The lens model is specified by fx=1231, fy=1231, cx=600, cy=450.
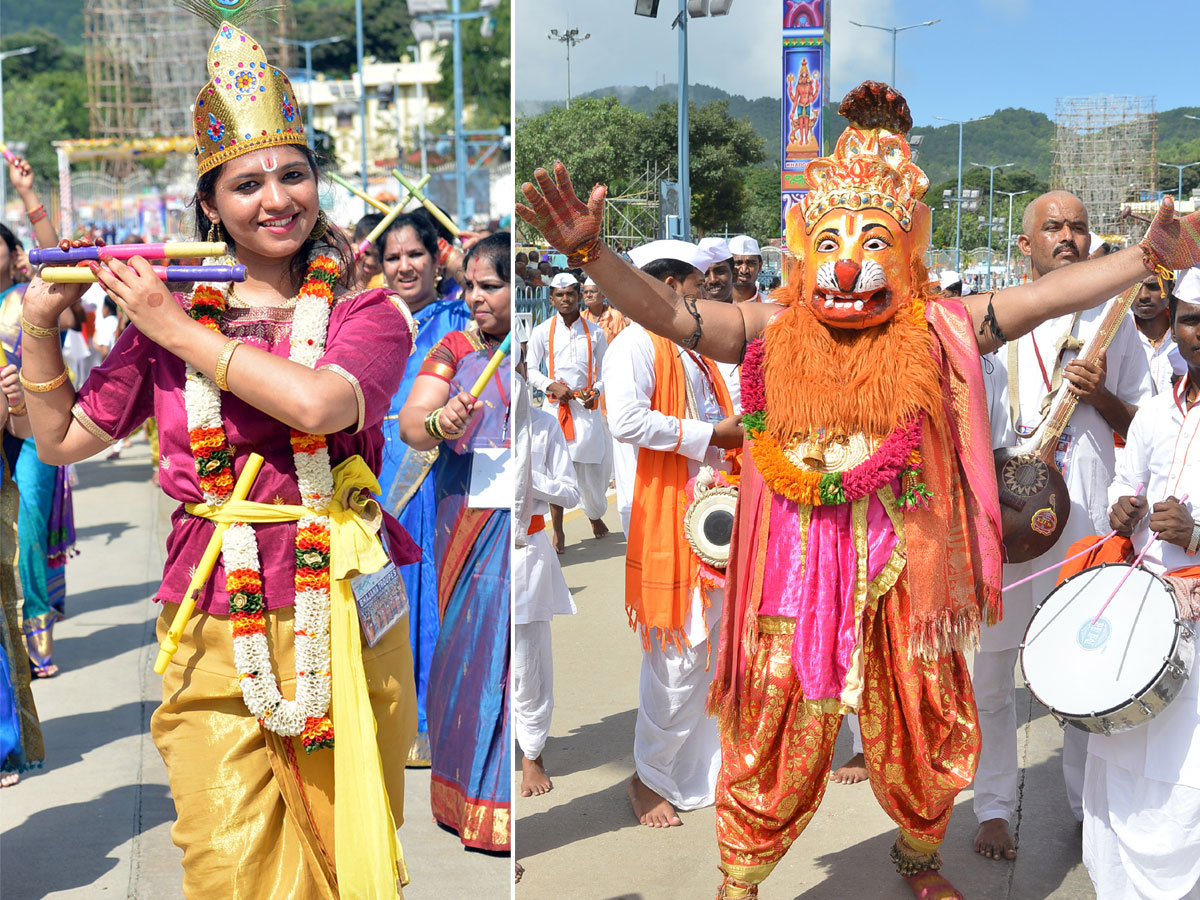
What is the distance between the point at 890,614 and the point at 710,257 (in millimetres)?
1806

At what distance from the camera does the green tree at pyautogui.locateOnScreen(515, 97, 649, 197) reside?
143 inches

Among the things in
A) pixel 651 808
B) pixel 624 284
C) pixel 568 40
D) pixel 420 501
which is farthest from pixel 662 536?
pixel 568 40

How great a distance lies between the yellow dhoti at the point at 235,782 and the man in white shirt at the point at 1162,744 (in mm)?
2225

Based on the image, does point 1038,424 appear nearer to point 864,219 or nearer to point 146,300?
point 864,219

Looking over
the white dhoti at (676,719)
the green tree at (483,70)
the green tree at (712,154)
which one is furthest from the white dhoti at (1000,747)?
the green tree at (483,70)

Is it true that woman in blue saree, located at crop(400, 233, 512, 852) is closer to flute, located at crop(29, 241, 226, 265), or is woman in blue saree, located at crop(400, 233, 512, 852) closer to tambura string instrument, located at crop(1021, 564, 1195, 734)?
flute, located at crop(29, 241, 226, 265)

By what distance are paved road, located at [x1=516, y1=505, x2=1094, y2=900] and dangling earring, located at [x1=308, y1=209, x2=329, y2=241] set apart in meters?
2.26

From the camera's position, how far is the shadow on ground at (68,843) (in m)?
4.16

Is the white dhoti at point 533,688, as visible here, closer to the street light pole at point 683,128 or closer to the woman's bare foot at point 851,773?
the woman's bare foot at point 851,773

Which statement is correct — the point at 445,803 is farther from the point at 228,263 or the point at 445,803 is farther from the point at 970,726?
the point at 228,263

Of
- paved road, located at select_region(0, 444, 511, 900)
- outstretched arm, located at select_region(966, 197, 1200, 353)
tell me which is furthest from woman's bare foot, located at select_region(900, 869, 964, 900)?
outstretched arm, located at select_region(966, 197, 1200, 353)

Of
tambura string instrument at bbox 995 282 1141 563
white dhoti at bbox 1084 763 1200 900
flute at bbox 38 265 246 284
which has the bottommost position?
white dhoti at bbox 1084 763 1200 900

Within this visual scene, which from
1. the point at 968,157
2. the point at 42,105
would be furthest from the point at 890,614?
the point at 42,105

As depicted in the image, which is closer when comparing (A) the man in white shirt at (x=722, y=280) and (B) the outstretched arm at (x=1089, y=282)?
(B) the outstretched arm at (x=1089, y=282)
